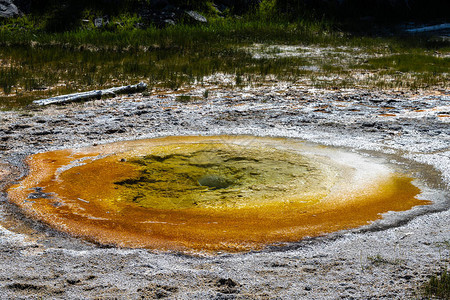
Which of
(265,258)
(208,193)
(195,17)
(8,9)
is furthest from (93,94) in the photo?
(8,9)

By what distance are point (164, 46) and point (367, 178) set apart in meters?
10.9

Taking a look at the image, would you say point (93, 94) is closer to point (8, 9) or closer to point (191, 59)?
point (191, 59)

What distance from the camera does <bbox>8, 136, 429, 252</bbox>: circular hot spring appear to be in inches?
146

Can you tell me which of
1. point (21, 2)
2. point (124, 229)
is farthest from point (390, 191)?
point (21, 2)

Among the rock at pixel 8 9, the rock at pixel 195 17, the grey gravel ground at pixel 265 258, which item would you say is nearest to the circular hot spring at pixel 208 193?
the grey gravel ground at pixel 265 258

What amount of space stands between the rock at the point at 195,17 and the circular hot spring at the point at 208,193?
13.2 meters

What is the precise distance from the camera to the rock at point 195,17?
18.5m

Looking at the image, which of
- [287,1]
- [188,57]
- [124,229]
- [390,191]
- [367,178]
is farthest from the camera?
[287,1]

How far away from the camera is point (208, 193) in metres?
4.54

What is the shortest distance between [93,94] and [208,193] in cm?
514

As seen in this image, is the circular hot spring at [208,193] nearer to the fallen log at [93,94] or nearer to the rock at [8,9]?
the fallen log at [93,94]

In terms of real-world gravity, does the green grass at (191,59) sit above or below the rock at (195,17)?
below

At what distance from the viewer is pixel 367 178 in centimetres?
500

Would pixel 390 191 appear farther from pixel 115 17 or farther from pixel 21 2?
pixel 21 2
